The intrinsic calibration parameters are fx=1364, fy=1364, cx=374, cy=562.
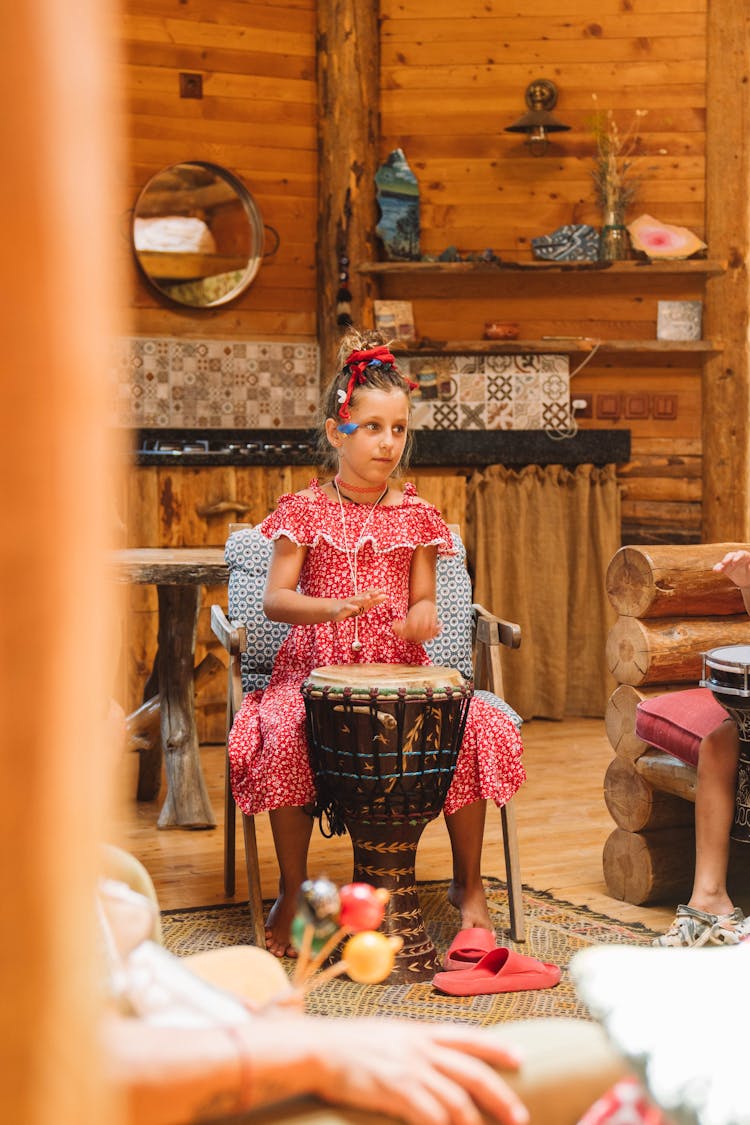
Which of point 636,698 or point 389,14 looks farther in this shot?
point 389,14

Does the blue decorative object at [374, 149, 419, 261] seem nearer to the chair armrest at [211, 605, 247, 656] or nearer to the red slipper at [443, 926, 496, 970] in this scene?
the chair armrest at [211, 605, 247, 656]

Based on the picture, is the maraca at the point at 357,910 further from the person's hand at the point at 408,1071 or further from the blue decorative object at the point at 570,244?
the blue decorative object at the point at 570,244

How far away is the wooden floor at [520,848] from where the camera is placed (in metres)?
3.37

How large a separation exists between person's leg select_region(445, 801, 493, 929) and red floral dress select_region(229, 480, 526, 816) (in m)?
0.04

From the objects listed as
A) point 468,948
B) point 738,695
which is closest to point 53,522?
point 738,695

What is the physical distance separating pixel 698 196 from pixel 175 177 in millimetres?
2281

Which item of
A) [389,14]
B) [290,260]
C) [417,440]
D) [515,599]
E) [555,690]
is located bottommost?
[555,690]

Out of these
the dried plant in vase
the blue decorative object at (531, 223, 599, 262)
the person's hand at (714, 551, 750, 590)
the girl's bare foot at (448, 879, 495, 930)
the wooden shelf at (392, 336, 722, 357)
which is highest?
the dried plant in vase

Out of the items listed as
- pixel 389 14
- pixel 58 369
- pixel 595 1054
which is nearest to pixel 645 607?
pixel 595 1054

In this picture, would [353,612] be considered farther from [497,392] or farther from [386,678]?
[497,392]

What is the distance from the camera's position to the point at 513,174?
5.99m

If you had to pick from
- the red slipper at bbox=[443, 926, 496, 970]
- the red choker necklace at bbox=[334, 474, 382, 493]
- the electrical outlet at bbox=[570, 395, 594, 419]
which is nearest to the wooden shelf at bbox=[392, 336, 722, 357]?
the electrical outlet at bbox=[570, 395, 594, 419]

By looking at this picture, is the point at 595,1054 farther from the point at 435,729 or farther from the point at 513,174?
the point at 513,174

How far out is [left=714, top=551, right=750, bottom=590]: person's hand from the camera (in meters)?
2.82
